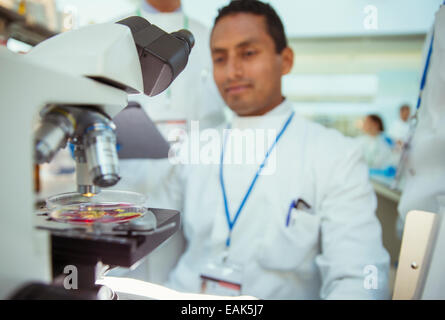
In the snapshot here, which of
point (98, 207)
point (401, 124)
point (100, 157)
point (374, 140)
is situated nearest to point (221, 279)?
point (98, 207)

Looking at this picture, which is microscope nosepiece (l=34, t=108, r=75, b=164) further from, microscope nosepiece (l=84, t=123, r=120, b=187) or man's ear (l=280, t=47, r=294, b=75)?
man's ear (l=280, t=47, r=294, b=75)

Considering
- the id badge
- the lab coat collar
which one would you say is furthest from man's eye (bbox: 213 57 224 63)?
the id badge

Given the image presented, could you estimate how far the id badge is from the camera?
0.85 metres

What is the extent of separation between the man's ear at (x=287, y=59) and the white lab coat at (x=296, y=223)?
0.18m

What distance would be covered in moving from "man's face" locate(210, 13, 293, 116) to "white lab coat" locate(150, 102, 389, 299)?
9cm

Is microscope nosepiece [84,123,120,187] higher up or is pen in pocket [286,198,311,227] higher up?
microscope nosepiece [84,123,120,187]

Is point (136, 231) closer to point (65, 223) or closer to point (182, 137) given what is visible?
point (65, 223)

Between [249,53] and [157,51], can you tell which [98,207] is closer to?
[157,51]

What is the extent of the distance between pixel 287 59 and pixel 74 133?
2.81 feet

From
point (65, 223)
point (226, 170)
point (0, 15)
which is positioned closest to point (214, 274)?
point (226, 170)

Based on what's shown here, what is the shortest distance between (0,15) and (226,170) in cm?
116

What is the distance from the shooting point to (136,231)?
1.37ft

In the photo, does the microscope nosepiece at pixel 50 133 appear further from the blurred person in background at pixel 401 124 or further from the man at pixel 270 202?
the blurred person in background at pixel 401 124

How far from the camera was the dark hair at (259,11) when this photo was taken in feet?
2.93
